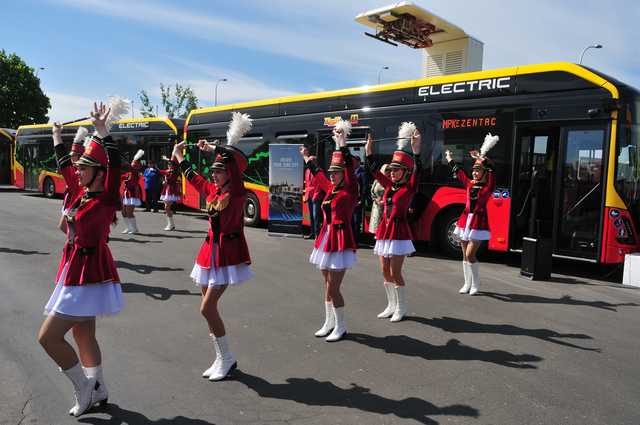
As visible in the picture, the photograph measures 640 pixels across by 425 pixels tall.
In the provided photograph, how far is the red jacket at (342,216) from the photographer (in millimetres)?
4777

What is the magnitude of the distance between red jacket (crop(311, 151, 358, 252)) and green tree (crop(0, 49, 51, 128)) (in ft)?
155

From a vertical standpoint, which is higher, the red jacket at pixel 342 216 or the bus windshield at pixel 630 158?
the bus windshield at pixel 630 158

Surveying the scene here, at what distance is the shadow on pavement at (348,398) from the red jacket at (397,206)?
2130 millimetres

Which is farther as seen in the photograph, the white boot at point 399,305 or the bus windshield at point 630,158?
the bus windshield at point 630,158

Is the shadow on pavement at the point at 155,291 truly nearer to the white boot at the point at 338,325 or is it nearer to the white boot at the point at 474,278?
the white boot at the point at 338,325

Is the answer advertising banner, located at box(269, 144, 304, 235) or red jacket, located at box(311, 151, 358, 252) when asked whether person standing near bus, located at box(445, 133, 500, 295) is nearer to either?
red jacket, located at box(311, 151, 358, 252)

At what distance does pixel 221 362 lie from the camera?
151 inches

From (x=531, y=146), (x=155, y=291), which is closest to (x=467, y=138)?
(x=531, y=146)

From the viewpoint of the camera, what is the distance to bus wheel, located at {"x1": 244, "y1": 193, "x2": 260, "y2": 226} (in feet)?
46.1

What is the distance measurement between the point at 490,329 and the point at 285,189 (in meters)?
8.10

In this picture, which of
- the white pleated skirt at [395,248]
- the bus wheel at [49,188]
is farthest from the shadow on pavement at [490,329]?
the bus wheel at [49,188]

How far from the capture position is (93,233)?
10.5ft

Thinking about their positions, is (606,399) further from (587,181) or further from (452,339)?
(587,181)

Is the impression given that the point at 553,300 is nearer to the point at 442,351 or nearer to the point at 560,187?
the point at 560,187
